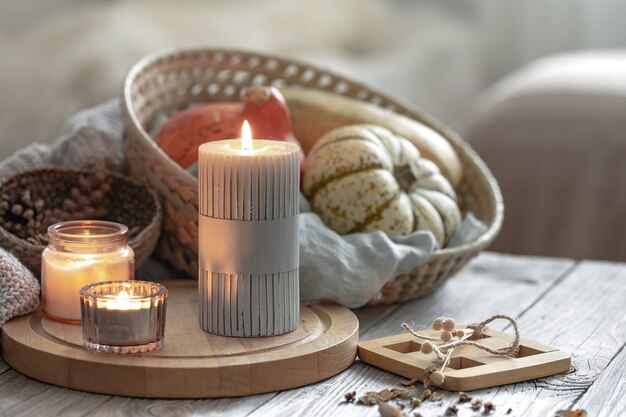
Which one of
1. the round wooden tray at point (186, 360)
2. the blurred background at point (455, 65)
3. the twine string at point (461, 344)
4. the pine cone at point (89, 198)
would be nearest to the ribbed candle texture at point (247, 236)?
the round wooden tray at point (186, 360)

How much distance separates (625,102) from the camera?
2.11 m

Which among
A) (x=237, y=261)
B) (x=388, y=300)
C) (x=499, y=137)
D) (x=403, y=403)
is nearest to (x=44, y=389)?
(x=237, y=261)

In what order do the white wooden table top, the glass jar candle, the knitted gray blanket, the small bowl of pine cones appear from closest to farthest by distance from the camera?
the white wooden table top < the glass jar candle < the small bowl of pine cones < the knitted gray blanket

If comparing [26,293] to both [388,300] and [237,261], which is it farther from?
[388,300]

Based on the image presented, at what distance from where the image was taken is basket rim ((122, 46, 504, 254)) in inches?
45.9

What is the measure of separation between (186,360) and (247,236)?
0.46 ft

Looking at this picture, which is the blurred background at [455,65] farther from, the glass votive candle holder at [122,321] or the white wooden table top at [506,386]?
the glass votive candle holder at [122,321]

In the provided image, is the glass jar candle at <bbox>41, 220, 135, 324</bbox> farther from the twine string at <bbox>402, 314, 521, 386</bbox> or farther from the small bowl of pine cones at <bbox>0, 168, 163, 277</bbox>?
the twine string at <bbox>402, 314, 521, 386</bbox>

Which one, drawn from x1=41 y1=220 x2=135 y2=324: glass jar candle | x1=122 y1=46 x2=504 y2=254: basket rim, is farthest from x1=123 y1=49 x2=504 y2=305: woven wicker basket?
x1=41 y1=220 x2=135 y2=324: glass jar candle

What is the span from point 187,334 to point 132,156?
0.34m

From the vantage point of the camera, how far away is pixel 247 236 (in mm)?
945

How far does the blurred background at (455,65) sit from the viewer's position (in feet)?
6.91

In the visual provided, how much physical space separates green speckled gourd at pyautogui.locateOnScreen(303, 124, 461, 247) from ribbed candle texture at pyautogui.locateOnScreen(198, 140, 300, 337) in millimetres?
229

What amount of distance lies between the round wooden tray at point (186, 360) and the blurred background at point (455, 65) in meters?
1.21
